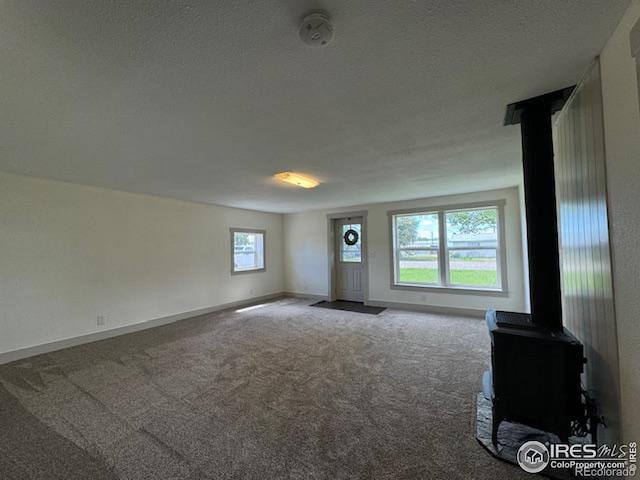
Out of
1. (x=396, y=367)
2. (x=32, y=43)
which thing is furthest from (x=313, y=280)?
(x=32, y=43)

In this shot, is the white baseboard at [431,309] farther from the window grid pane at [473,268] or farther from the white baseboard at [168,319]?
the window grid pane at [473,268]

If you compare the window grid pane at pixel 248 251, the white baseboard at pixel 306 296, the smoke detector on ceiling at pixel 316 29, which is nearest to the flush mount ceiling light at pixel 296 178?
the smoke detector on ceiling at pixel 316 29

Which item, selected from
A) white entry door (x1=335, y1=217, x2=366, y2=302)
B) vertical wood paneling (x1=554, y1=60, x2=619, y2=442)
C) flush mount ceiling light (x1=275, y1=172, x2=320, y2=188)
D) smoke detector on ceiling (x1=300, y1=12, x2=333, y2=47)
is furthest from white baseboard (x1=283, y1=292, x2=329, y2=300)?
smoke detector on ceiling (x1=300, y1=12, x2=333, y2=47)

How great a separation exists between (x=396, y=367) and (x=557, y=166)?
2505 millimetres

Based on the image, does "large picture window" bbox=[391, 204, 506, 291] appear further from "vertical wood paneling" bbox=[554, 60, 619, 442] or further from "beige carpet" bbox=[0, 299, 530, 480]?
"vertical wood paneling" bbox=[554, 60, 619, 442]

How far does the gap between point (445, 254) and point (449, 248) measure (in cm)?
14

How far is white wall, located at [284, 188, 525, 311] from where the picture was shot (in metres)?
4.59

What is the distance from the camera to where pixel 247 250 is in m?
6.68

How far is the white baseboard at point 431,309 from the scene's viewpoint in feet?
16.0

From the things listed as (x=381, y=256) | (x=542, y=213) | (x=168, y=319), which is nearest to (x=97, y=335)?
(x=168, y=319)

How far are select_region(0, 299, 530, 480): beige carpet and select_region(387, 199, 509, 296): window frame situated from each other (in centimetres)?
121

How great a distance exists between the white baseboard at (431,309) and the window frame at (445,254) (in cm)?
33

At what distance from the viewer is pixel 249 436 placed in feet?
6.20

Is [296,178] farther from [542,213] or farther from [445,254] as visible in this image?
[445,254]
